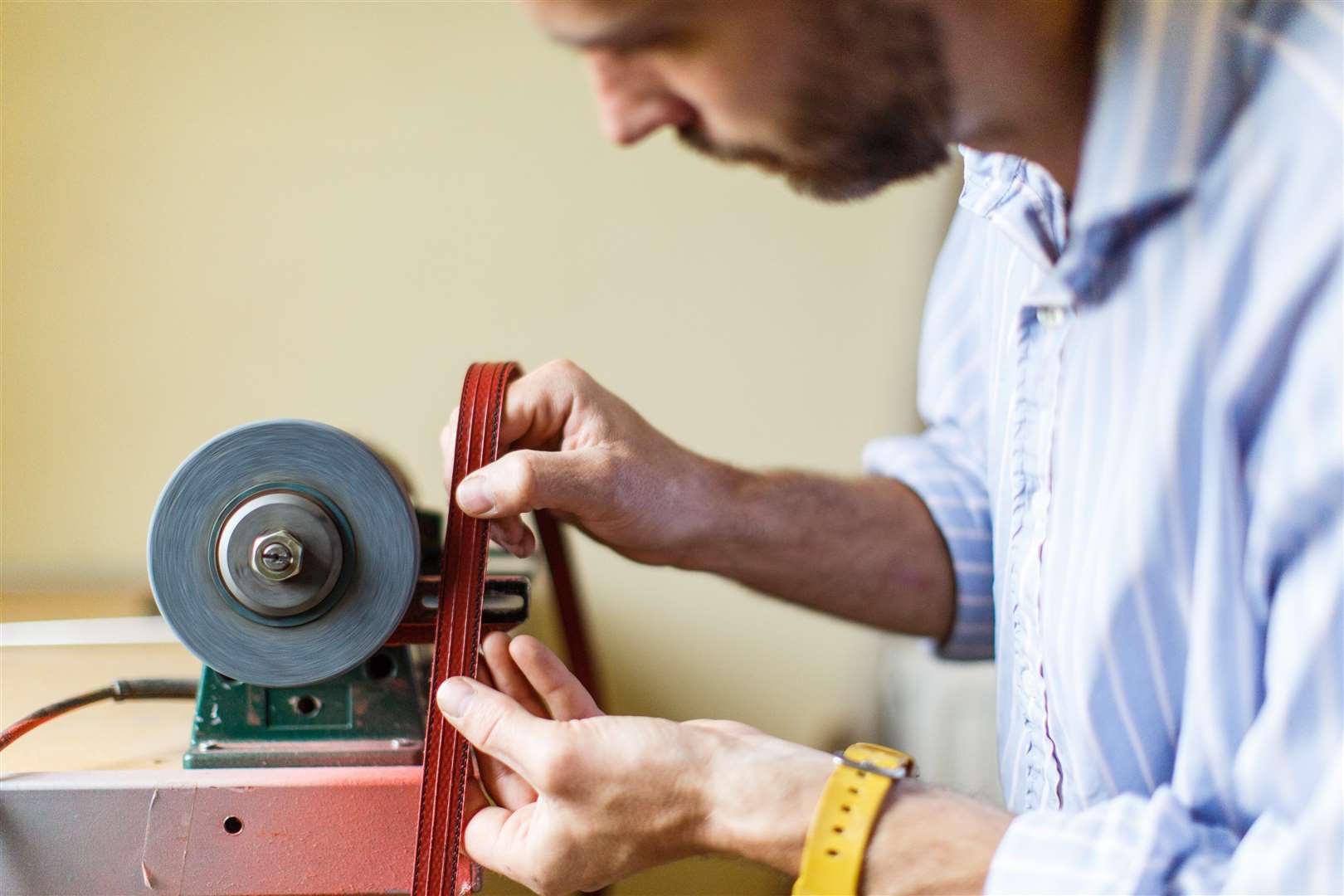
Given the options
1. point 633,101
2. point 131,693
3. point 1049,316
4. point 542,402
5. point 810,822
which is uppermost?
point 633,101

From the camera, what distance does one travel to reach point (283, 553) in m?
0.75

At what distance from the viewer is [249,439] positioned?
774 mm

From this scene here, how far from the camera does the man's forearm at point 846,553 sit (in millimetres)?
1131

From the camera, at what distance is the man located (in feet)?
2.06

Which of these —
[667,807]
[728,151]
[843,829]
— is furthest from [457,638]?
[728,151]

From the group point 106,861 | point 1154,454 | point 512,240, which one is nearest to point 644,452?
point 1154,454

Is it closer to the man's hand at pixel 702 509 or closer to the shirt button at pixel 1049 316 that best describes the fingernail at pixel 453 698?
the man's hand at pixel 702 509

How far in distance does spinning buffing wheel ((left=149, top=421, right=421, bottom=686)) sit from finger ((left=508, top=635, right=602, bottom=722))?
118 millimetres

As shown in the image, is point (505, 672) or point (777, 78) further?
point (505, 672)

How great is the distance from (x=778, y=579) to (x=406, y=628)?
44 centimetres

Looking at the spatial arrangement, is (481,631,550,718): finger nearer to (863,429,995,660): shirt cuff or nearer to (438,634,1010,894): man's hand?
(438,634,1010,894): man's hand

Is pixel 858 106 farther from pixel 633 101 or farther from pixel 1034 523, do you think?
pixel 1034 523

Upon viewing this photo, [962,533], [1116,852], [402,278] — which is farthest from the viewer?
[402,278]

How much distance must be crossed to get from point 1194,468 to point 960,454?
1.65ft
